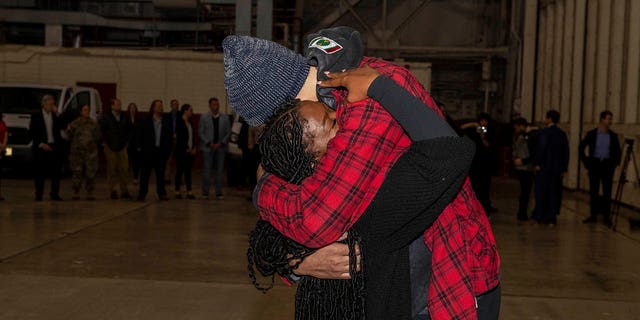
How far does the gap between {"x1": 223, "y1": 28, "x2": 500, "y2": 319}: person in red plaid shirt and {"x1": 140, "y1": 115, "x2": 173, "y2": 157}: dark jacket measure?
14366 millimetres

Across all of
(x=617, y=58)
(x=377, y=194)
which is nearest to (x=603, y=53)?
(x=617, y=58)

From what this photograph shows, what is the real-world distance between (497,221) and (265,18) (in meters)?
10.2

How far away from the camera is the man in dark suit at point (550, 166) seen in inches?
542

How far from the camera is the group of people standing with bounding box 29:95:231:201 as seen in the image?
15891mm

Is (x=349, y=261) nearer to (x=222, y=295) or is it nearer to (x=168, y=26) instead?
(x=222, y=295)

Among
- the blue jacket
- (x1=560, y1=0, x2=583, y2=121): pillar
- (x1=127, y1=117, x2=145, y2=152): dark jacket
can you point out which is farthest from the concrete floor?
(x1=560, y1=0, x2=583, y2=121): pillar

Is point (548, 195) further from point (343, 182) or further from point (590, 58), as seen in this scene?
point (343, 182)

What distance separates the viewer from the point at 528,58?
88.3ft

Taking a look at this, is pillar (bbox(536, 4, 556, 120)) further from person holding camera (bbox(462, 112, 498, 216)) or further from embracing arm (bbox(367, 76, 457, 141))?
embracing arm (bbox(367, 76, 457, 141))

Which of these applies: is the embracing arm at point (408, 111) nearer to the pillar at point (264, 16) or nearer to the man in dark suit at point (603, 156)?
the man in dark suit at point (603, 156)

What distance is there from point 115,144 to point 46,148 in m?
1.17

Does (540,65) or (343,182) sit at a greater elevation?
(540,65)

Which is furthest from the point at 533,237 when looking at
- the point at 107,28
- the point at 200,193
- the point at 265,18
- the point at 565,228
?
the point at 107,28

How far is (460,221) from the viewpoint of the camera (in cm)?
220
